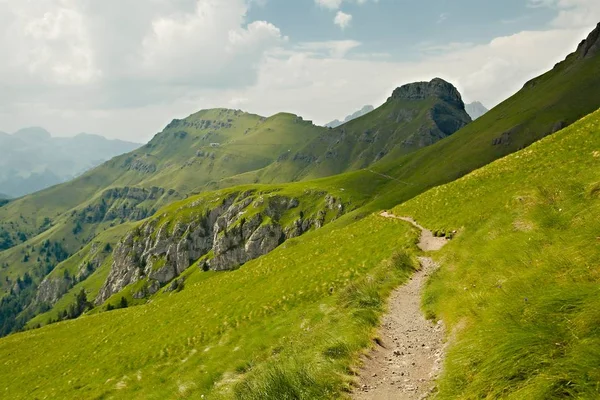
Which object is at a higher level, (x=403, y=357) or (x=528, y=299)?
(x=528, y=299)

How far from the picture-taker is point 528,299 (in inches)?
382

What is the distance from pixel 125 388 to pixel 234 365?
11.9m

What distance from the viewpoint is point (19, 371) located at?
43.2 metres

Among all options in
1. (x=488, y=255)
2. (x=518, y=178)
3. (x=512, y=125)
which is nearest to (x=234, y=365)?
(x=488, y=255)

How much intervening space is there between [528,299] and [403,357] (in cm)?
605

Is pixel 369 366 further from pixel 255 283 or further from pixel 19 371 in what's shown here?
pixel 19 371

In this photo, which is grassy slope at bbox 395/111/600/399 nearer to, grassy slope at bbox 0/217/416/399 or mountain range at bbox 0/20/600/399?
mountain range at bbox 0/20/600/399

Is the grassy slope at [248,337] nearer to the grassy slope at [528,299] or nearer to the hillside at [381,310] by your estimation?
the hillside at [381,310]

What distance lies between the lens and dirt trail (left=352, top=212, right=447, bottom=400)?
1148 cm

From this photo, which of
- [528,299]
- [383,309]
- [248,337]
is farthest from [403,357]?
[248,337]

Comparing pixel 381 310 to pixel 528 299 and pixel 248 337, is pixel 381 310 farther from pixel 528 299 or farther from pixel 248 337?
pixel 248 337

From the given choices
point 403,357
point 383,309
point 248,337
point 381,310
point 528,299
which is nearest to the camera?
point 528,299

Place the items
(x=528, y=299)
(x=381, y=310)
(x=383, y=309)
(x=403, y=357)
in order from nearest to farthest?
(x=528, y=299), (x=403, y=357), (x=381, y=310), (x=383, y=309)

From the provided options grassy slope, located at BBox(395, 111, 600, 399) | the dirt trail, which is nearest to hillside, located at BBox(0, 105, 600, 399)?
grassy slope, located at BBox(395, 111, 600, 399)
